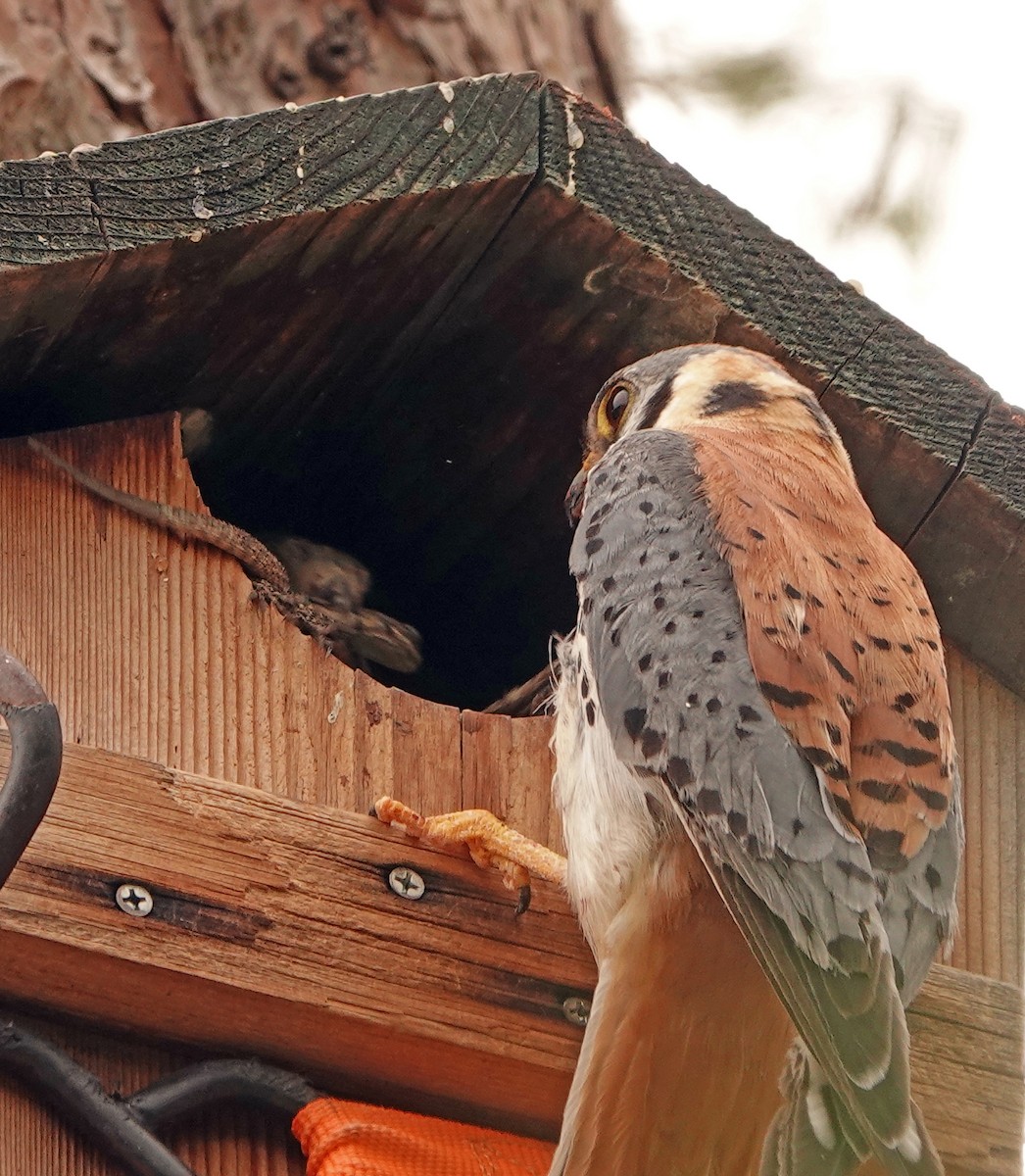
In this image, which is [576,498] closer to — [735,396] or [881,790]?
[735,396]

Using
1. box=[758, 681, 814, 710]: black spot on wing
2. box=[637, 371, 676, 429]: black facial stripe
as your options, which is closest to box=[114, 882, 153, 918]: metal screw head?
box=[758, 681, 814, 710]: black spot on wing

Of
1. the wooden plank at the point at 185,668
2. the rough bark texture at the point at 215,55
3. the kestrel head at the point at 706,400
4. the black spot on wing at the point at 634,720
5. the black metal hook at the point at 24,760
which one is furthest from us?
the rough bark texture at the point at 215,55

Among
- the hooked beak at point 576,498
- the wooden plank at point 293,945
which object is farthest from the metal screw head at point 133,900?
the hooked beak at point 576,498

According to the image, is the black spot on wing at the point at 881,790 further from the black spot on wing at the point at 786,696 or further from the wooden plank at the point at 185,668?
the wooden plank at the point at 185,668

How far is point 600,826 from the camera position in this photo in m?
2.28

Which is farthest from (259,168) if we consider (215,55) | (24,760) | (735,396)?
(215,55)

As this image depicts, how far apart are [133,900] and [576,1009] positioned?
1.79ft

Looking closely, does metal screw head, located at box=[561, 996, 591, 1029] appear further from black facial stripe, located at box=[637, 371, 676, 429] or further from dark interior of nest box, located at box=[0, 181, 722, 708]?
dark interior of nest box, located at box=[0, 181, 722, 708]

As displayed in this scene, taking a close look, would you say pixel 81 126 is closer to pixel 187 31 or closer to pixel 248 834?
pixel 187 31

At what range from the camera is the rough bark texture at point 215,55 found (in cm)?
371

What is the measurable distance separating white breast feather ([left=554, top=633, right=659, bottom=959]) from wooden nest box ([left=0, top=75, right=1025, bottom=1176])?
63 millimetres

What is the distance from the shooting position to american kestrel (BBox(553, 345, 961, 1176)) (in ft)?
6.26

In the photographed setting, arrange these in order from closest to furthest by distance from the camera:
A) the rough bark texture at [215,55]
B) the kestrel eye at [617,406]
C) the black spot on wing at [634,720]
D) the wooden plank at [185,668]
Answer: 1. the black spot on wing at [634,720]
2. the wooden plank at [185,668]
3. the kestrel eye at [617,406]
4. the rough bark texture at [215,55]

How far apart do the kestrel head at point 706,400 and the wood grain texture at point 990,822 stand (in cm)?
46
